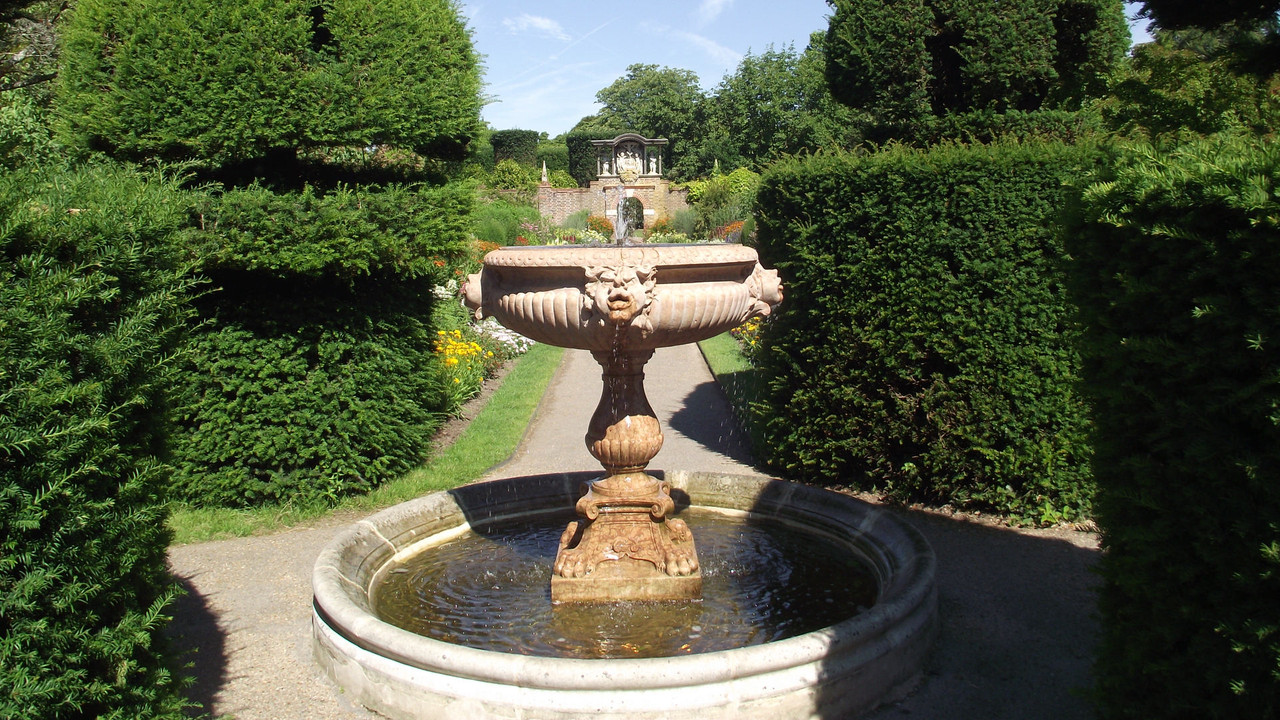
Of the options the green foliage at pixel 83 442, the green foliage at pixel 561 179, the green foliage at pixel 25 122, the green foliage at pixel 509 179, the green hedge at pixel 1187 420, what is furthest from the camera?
the green foliage at pixel 561 179

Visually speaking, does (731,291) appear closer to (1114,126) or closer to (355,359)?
(355,359)

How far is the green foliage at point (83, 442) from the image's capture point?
2645 millimetres

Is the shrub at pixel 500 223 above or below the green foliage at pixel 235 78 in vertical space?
below

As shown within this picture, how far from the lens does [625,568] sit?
471cm

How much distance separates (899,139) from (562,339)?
5.70 m

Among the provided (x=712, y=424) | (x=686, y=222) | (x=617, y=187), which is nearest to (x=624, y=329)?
(x=712, y=424)

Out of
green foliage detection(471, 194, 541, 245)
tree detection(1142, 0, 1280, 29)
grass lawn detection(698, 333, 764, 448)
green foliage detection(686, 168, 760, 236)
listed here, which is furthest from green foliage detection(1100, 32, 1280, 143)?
green foliage detection(686, 168, 760, 236)

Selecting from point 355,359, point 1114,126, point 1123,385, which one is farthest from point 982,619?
point 1114,126

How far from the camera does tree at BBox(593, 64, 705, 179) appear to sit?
56.0 m

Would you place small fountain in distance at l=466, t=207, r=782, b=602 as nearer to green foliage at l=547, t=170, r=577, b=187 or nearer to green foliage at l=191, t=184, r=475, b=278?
green foliage at l=191, t=184, r=475, b=278

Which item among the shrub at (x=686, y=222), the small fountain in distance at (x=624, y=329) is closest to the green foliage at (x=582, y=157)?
the shrub at (x=686, y=222)

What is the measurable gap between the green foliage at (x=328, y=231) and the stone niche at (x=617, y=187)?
1083 inches

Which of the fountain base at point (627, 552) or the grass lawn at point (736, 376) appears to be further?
the grass lawn at point (736, 376)

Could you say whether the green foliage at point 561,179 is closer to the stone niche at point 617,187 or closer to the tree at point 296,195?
the stone niche at point 617,187
